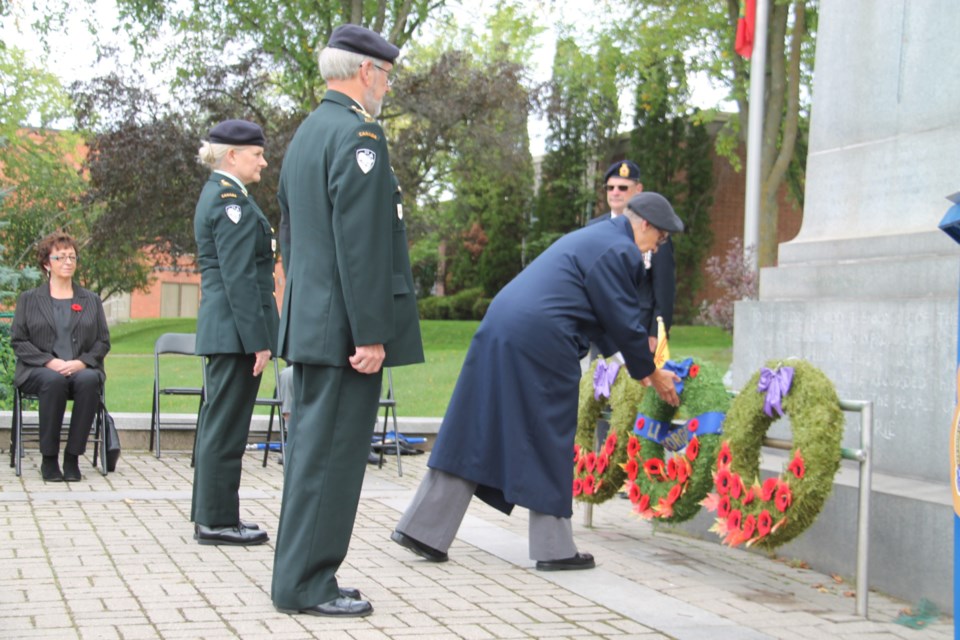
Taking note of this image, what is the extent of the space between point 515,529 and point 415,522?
1.41m

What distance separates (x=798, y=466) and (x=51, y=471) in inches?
217

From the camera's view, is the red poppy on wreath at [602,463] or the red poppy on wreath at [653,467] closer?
the red poppy on wreath at [653,467]

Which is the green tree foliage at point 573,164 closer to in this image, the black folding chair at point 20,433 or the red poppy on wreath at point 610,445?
the black folding chair at point 20,433

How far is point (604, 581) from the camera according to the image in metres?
5.60

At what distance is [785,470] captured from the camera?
5.57m

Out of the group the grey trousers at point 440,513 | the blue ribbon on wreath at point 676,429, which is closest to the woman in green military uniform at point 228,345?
the grey trousers at point 440,513

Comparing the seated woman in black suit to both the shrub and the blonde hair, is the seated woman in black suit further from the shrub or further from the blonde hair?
the shrub

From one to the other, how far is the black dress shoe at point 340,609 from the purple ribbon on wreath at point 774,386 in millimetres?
2173

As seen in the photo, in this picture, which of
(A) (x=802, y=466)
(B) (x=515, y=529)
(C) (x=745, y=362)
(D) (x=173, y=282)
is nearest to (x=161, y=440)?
(B) (x=515, y=529)

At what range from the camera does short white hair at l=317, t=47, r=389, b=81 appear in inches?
190

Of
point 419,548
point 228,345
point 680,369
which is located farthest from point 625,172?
point 419,548

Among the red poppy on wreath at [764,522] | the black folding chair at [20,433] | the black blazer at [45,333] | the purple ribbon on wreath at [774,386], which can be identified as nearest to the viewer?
the red poppy on wreath at [764,522]

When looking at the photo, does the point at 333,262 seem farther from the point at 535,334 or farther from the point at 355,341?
the point at 535,334

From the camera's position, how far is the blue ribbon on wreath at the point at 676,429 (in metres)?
6.13
